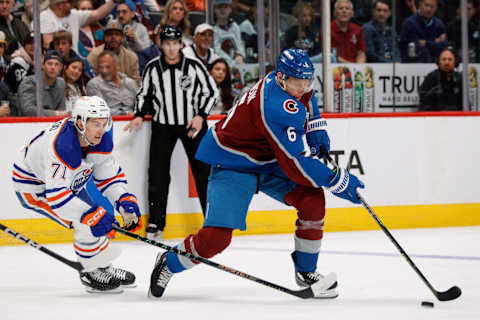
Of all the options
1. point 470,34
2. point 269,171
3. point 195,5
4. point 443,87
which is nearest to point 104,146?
point 269,171

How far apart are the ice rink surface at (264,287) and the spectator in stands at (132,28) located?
1.44 meters

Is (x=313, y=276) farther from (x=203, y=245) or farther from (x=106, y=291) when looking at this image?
(x=106, y=291)

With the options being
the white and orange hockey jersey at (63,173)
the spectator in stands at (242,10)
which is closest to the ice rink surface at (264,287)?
the white and orange hockey jersey at (63,173)

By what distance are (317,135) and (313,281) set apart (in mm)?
665

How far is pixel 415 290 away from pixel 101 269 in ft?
4.66

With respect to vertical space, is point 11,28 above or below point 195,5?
below

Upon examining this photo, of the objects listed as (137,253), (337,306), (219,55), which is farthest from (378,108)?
(337,306)

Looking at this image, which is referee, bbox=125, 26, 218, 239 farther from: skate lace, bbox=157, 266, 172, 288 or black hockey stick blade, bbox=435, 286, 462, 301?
black hockey stick blade, bbox=435, 286, 462, 301

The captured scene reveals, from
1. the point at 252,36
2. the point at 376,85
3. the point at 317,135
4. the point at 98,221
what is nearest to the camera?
the point at 98,221

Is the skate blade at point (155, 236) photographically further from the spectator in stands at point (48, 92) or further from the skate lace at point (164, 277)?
the skate lace at point (164, 277)

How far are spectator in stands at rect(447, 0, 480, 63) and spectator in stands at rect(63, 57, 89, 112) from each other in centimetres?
287

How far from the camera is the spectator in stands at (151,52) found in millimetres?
5359

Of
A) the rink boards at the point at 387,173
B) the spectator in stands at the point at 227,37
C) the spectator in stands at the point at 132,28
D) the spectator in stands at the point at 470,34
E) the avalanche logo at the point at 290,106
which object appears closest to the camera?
the avalanche logo at the point at 290,106

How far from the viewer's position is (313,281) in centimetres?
326
